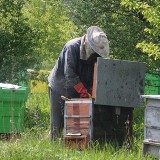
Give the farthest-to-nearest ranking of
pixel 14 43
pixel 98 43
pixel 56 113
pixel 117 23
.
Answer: pixel 14 43 < pixel 117 23 < pixel 56 113 < pixel 98 43

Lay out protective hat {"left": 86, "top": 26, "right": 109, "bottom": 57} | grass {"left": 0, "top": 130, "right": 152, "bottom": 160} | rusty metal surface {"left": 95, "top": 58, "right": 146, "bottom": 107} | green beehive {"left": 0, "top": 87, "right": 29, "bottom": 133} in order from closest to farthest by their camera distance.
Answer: grass {"left": 0, "top": 130, "right": 152, "bottom": 160} < rusty metal surface {"left": 95, "top": 58, "right": 146, "bottom": 107} < protective hat {"left": 86, "top": 26, "right": 109, "bottom": 57} < green beehive {"left": 0, "top": 87, "right": 29, "bottom": 133}

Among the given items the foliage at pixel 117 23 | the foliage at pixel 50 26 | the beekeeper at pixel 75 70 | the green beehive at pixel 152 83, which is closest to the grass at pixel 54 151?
the beekeeper at pixel 75 70

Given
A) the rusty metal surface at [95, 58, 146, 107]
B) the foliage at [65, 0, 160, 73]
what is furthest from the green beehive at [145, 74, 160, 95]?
the rusty metal surface at [95, 58, 146, 107]

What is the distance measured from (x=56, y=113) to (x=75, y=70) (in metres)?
0.74

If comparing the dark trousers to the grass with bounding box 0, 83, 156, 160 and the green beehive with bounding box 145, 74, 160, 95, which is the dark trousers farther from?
the green beehive with bounding box 145, 74, 160, 95

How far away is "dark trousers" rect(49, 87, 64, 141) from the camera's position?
7.31m

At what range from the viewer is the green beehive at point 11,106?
8.79m

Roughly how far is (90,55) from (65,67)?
40 cm

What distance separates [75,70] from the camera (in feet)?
23.2

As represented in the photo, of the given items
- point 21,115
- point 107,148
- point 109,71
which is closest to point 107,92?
point 109,71

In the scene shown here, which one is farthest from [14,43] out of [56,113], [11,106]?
[56,113]

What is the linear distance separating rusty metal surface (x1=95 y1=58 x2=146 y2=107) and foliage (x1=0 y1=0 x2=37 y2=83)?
5.15 metres

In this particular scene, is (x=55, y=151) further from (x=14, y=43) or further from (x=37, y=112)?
(x=14, y=43)

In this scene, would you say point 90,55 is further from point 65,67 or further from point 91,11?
point 91,11
